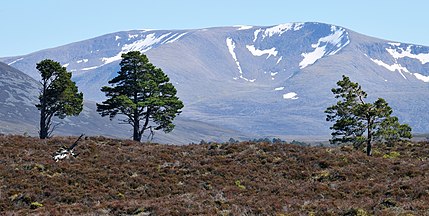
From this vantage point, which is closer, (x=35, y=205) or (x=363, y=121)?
(x=35, y=205)

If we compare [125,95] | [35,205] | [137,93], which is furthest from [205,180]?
[137,93]

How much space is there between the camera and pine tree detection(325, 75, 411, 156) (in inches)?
1818

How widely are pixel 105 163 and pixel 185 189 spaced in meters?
7.96

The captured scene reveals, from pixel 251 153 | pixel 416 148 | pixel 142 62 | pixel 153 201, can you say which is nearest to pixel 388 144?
pixel 416 148

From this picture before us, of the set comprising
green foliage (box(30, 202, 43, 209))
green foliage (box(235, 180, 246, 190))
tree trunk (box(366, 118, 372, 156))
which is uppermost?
tree trunk (box(366, 118, 372, 156))

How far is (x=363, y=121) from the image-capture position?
1873 inches

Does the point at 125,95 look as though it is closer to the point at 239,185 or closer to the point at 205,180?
the point at 205,180

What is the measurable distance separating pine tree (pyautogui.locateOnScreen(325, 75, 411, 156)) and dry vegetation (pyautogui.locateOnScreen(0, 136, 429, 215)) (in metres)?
2.21

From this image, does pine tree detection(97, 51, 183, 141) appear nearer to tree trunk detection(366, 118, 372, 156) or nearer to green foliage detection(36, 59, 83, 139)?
green foliage detection(36, 59, 83, 139)

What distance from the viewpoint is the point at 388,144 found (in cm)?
5244

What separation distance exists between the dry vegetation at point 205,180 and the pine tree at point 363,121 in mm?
2215

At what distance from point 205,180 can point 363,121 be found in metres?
19.0

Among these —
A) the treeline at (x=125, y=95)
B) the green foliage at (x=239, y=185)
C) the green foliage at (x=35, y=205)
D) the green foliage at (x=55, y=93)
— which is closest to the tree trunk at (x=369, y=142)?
the green foliage at (x=239, y=185)

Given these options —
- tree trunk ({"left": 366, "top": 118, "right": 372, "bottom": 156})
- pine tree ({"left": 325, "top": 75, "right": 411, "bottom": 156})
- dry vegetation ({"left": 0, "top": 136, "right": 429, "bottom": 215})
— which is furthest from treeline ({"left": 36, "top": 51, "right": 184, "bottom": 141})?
tree trunk ({"left": 366, "top": 118, "right": 372, "bottom": 156})
